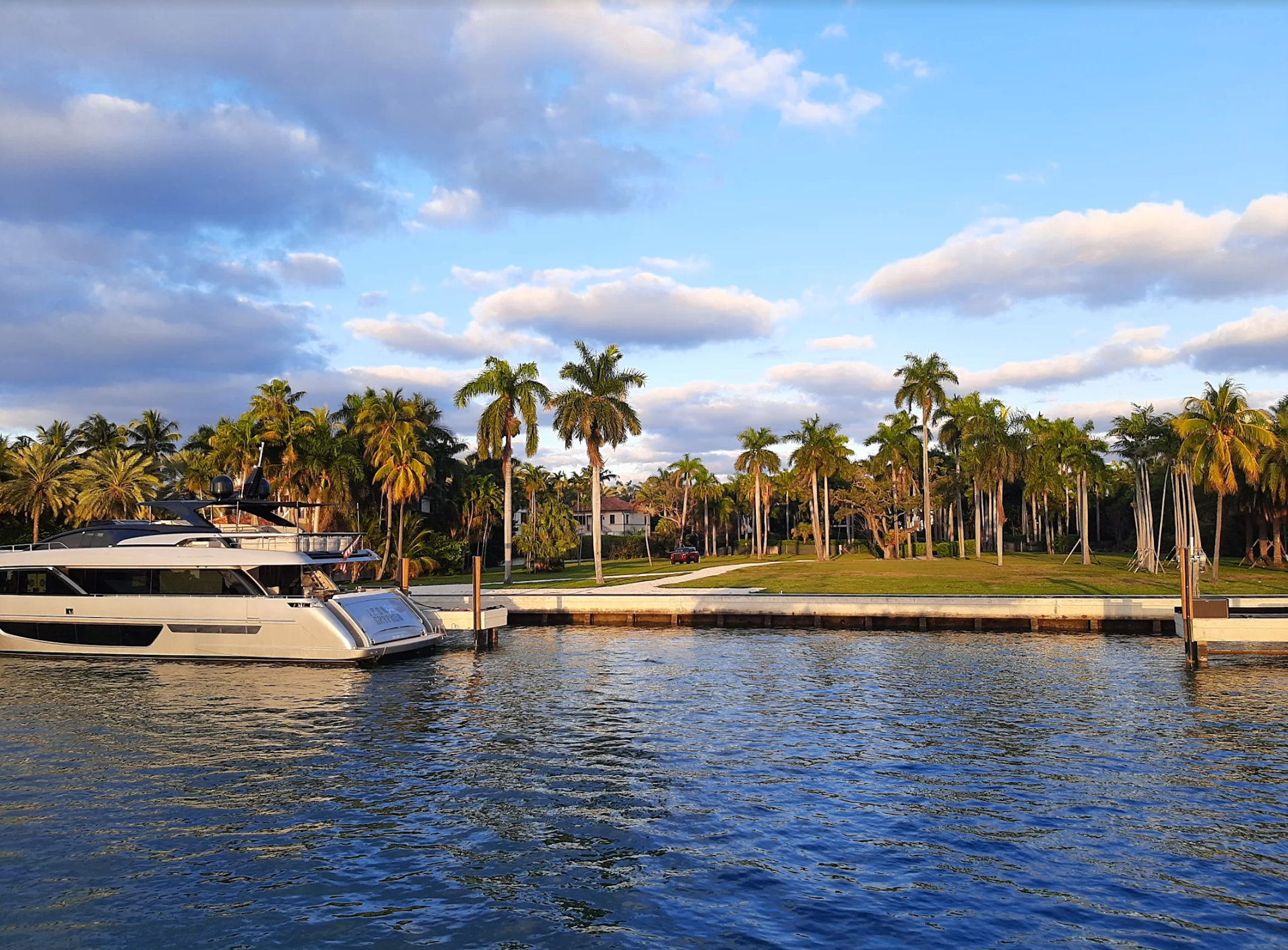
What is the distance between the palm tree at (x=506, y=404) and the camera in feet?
193

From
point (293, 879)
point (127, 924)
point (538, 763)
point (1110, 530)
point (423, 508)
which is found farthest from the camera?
point (1110, 530)

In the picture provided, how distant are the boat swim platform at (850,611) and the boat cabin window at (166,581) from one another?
10.6 m

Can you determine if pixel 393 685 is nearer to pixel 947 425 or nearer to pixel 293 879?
pixel 293 879

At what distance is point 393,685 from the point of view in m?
24.7

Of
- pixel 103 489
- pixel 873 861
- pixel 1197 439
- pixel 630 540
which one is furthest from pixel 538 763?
pixel 630 540

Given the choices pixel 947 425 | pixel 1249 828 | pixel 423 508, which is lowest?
pixel 1249 828

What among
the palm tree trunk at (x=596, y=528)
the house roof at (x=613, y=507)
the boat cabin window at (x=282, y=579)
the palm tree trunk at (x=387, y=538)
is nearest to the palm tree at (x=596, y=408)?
the palm tree trunk at (x=596, y=528)

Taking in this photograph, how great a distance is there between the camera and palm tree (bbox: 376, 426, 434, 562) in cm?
6166

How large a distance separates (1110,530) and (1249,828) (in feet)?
371

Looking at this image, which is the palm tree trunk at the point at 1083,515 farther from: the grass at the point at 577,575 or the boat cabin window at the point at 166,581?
the boat cabin window at the point at 166,581

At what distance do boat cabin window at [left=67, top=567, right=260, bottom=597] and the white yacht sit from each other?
3cm

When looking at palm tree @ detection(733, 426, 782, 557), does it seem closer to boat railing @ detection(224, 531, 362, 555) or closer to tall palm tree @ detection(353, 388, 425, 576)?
tall palm tree @ detection(353, 388, 425, 576)

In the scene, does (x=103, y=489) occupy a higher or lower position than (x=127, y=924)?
higher

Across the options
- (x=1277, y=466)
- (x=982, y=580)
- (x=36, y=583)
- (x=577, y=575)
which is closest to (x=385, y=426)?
(x=577, y=575)
